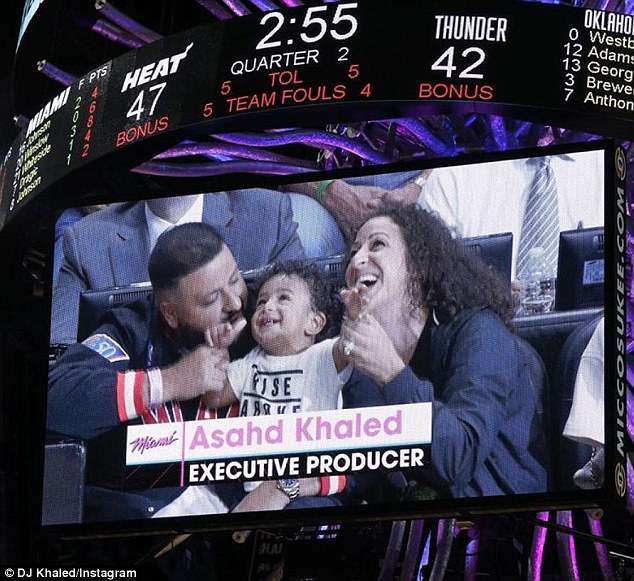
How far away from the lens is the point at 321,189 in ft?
41.8

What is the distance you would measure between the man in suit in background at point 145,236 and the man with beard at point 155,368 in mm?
112

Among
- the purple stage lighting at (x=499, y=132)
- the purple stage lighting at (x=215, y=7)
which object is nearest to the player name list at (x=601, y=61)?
the purple stage lighting at (x=499, y=132)

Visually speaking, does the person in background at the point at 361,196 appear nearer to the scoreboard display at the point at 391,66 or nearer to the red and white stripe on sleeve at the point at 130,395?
the scoreboard display at the point at 391,66

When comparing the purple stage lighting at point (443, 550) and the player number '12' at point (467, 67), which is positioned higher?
the player number '12' at point (467, 67)

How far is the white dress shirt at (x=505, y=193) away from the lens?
11.8 meters

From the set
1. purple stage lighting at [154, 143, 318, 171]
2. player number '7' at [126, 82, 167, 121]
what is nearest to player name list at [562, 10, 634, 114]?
player number '7' at [126, 82, 167, 121]

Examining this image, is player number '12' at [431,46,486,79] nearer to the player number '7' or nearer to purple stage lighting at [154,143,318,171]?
the player number '7'

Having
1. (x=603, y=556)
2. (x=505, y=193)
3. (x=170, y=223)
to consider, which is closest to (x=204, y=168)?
(x=170, y=223)

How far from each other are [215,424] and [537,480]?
2.39 m

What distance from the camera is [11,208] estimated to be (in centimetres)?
1327

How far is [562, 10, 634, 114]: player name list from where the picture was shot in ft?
37.8

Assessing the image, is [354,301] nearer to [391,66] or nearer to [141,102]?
[391,66]

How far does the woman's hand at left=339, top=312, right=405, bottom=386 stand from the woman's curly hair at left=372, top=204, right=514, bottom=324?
1.12 ft

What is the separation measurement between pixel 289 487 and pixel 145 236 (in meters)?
2.44
